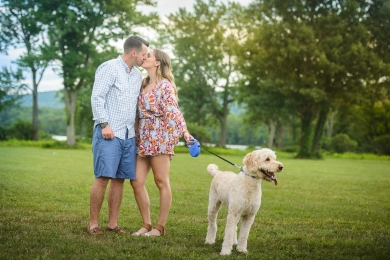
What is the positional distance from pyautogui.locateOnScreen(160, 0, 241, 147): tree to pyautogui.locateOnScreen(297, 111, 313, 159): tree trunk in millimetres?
11822

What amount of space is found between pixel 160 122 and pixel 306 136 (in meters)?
27.0

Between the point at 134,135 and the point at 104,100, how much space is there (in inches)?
23.7

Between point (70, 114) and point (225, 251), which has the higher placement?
point (70, 114)

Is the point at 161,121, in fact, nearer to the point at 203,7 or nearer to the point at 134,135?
the point at 134,135

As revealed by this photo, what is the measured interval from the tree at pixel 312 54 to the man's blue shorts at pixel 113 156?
24621 millimetres

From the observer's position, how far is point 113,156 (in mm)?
5438

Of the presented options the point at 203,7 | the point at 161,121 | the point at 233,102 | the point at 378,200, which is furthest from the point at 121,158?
the point at 233,102

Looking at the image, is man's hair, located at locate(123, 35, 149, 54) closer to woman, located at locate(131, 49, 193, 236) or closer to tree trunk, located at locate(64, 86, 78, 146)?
woman, located at locate(131, 49, 193, 236)

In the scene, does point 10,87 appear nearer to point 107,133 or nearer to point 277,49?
point 277,49

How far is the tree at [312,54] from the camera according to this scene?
2881cm

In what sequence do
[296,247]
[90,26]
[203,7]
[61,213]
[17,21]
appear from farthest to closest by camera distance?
[203,7] → [17,21] → [90,26] → [61,213] → [296,247]

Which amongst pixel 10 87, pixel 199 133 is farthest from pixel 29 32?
pixel 199 133

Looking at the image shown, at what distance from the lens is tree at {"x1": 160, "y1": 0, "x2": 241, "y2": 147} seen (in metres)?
41.7

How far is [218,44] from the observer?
42344mm
